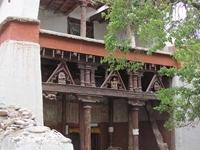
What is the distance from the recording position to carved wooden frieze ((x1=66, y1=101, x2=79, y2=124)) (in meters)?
11.4

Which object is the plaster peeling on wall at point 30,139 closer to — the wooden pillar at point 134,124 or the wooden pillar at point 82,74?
the wooden pillar at point 82,74

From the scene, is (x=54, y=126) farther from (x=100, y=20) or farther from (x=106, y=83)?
(x=100, y=20)

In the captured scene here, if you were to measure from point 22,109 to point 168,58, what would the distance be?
5.83m

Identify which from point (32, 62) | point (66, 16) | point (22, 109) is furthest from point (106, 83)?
point (66, 16)

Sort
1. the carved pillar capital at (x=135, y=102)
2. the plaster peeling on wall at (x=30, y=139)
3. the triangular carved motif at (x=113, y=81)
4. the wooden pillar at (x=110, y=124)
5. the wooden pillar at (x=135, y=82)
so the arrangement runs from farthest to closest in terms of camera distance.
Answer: the wooden pillar at (x=110, y=124), the wooden pillar at (x=135, y=82), the carved pillar capital at (x=135, y=102), the triangular carved motif at (x=113, y=81), the plaster peeling on wall at (x=30, y=139)

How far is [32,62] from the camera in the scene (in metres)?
7.81

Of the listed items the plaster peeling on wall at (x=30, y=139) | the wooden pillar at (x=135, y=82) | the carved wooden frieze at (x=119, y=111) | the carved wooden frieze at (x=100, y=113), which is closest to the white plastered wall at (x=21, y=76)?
the plaster peeling on wall at (x=30, y=139)

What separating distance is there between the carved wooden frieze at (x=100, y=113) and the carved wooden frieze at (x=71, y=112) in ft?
2.37

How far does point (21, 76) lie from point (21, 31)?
1155 millimetres

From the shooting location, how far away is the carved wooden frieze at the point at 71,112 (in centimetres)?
1141

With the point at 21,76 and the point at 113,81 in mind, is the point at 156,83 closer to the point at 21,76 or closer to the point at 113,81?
the point at 113,81

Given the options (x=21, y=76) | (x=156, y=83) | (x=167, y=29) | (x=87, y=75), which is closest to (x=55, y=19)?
(x=87, y=75)

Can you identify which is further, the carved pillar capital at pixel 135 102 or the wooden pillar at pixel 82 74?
the carved pillar capital at pixel 135 102

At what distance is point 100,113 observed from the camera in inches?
482
